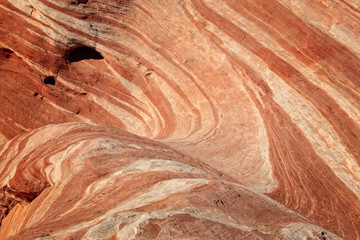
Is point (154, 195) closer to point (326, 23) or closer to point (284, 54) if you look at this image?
point (284, 54)

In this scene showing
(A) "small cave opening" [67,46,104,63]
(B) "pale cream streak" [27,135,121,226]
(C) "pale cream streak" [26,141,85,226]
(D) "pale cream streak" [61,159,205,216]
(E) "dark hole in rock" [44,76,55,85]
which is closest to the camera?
(D) "pale cream streak" [61,159,205,216]

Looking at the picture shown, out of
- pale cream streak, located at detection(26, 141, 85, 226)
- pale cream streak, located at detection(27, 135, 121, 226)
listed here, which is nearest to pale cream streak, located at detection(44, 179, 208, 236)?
pale cream streak, located at detection(27, 135, 121, 226)

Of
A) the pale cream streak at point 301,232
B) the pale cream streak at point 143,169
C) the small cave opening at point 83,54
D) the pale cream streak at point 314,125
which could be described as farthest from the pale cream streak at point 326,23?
the small cave opening at point 83,54

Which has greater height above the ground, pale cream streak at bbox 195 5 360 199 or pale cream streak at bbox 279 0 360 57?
pale cream streak at bbox 279 0 360 57

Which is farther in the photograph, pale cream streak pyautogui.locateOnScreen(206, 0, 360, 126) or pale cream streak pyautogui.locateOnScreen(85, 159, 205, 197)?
pale cream streak pyautogui.locateOnScreen(206, 0, 360, 126)

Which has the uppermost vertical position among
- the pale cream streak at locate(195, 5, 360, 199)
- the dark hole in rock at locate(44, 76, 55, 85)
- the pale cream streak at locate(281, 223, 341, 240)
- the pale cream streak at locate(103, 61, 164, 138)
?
the pale cream streak at locate(195, 5, 360, 199)

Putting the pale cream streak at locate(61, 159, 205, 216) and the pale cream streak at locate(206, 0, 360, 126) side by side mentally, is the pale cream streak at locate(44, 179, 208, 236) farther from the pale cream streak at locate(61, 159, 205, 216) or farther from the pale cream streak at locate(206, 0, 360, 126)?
the pale cream streak at locate(206, 0, 360, 126)
